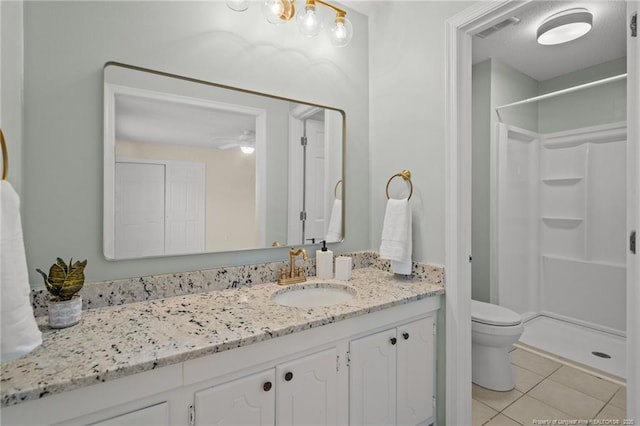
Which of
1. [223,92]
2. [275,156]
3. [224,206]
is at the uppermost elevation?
[223,92]

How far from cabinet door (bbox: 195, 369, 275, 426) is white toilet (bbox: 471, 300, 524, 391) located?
5.10 feet

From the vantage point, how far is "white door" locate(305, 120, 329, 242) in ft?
5.93

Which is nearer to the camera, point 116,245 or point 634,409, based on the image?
point 634,409

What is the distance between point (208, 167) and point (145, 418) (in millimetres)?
977

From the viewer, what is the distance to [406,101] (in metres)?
1.82

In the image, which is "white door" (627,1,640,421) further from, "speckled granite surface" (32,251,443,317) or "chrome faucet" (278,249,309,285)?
"chrome faucet" (278,249,309,285)

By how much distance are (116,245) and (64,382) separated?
0.64 m

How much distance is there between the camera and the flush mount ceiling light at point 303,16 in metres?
1.48

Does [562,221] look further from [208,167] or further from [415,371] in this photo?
[208,167]

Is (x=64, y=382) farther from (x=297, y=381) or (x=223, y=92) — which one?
(x=223, y=92)

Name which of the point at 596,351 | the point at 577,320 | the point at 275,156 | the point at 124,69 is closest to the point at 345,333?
the point at 275,156

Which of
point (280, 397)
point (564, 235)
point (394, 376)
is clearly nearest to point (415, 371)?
point (394, 376)

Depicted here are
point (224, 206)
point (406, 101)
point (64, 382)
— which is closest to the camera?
point (64, 382)

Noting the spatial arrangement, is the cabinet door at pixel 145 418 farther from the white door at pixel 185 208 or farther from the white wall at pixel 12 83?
the white wall at pixel 12 83
